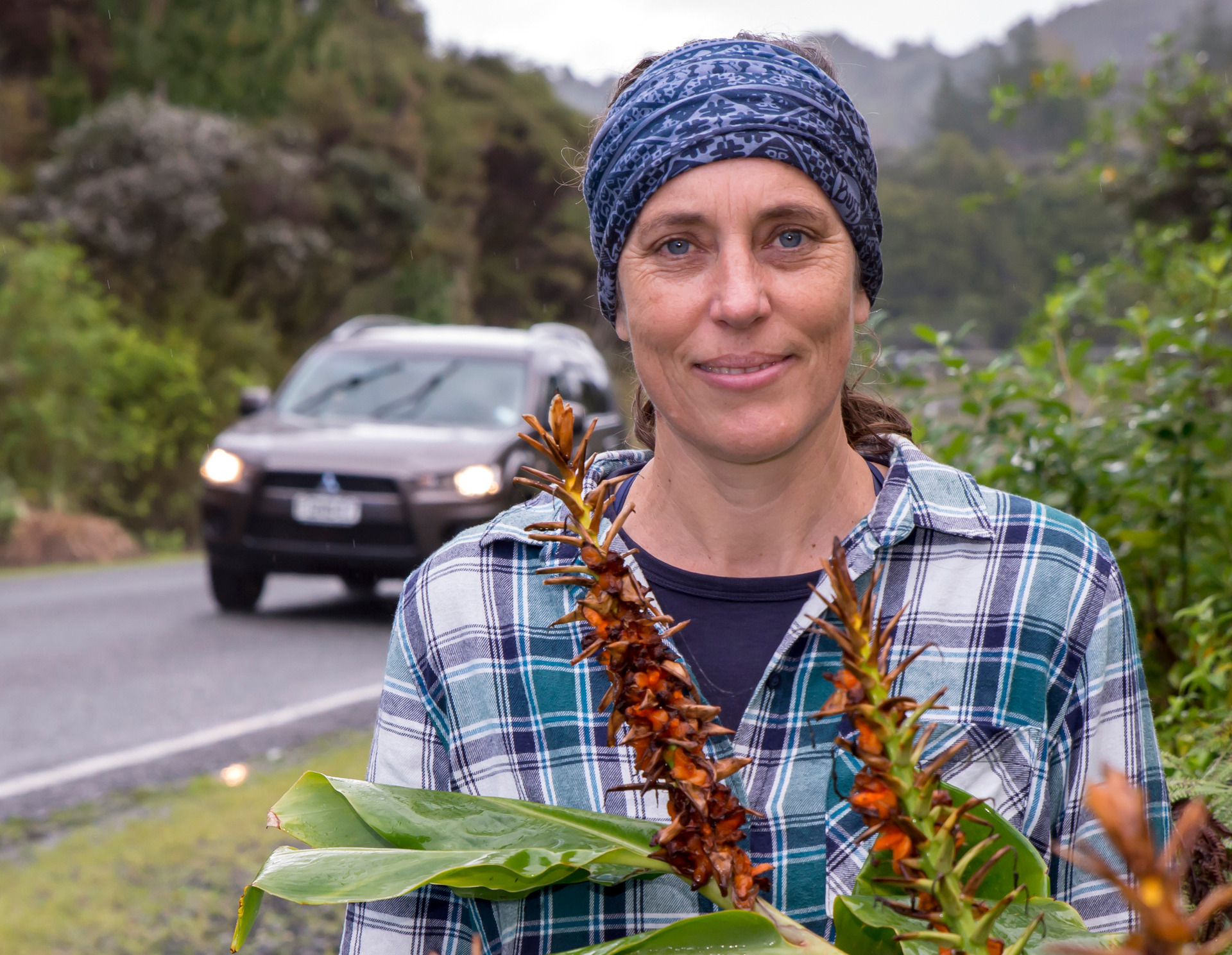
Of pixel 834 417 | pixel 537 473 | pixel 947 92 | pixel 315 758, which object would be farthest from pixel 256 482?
pixel 947 92

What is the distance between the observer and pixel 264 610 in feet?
33.2

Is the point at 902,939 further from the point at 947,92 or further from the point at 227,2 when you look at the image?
the point at 947,92

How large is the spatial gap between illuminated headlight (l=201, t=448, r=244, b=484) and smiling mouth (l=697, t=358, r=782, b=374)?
8109mm

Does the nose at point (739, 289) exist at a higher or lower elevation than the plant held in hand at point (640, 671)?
higher

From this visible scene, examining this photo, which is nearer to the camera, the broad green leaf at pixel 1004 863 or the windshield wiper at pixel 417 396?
the broad green leaf at pixel 1004 863

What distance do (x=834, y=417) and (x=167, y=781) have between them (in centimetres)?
475

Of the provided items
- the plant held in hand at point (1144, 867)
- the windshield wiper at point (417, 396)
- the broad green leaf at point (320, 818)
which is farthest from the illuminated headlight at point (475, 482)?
the plant held in hand at point (1144, 867)

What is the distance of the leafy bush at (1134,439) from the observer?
2.78 m

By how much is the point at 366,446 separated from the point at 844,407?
7421 mm

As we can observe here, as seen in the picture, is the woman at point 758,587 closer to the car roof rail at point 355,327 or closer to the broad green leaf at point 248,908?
the broad green leaf at point 248,908

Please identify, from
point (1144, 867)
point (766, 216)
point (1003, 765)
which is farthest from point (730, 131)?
point (1144, 867)

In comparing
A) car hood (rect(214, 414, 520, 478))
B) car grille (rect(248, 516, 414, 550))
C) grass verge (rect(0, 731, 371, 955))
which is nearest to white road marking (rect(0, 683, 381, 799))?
grass verge (rect(0, 731, 371, 955))

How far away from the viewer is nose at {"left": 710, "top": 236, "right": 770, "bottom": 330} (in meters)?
1.48

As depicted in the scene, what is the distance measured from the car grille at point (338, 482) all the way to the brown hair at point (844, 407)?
6.93 metres
